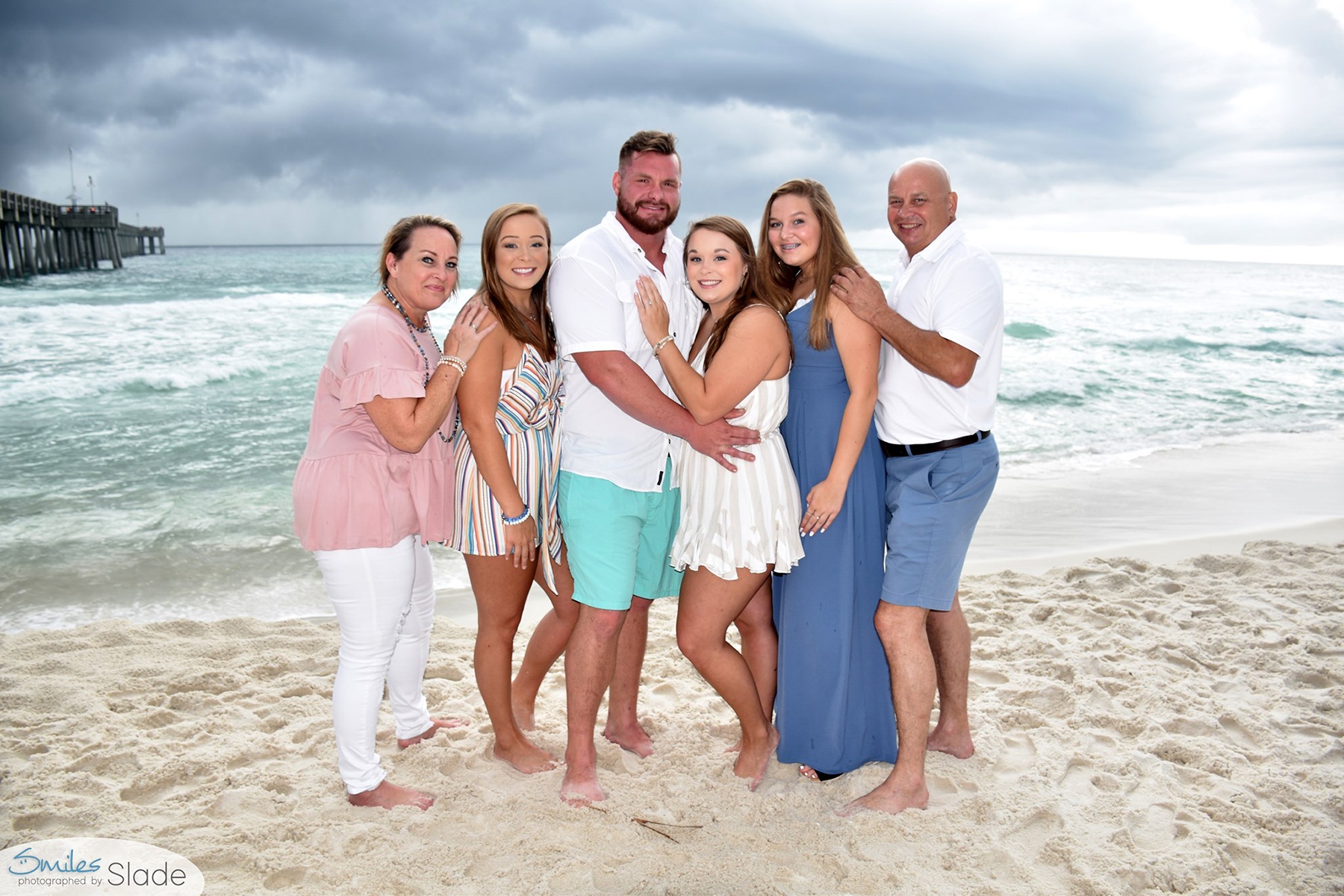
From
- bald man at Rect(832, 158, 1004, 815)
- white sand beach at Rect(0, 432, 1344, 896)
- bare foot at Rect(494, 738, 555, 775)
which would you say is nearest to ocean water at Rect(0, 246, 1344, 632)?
white sand beach at Rect(0, 432, 1344, 896)

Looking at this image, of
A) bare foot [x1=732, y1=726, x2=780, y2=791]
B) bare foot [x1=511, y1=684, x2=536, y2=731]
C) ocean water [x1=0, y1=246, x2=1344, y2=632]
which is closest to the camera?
bare foot [x1=732, y1=726, x2=780, y2=791]

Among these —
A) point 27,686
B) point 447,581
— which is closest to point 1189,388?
point 447,581

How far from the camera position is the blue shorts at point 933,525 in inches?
127

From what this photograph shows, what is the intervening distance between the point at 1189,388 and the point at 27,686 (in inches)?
651

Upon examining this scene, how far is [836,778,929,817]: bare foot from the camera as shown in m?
3.21

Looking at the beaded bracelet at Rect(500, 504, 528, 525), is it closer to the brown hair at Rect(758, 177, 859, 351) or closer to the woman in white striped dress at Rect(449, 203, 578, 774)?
the woman in white striped dress at Rect(449, 203, 578, 774)

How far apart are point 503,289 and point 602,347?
1.51 feet

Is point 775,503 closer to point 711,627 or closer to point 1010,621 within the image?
point 711,627

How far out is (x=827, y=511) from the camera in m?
3.22

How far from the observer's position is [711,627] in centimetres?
328

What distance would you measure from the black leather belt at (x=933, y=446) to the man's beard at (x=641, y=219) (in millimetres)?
1229

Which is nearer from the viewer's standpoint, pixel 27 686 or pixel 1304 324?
pixel 27 686

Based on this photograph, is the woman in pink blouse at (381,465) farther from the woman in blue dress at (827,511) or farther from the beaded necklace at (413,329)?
the woman in blue dress at (827,511)

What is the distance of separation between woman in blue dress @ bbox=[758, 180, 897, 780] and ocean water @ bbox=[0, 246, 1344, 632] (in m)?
3.28
